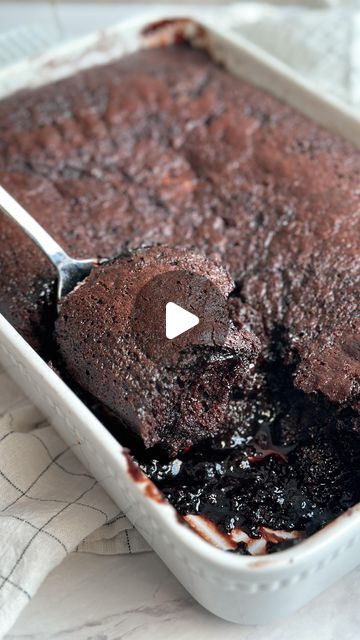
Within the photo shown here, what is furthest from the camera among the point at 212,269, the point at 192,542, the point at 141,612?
the point at 212,269

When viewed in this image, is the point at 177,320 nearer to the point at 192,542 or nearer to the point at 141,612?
the point at 192,542

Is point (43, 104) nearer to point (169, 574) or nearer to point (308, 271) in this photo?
point (308, 271)

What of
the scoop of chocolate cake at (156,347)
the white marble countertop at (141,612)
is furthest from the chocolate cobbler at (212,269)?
the white marble countertop at (141,612)

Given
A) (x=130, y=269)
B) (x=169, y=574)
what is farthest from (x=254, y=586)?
(x=130, y=269)

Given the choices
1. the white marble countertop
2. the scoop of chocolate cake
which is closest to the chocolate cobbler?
the scoop of chocolate cake

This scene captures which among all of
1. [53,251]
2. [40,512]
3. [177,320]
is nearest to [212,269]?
[177,320]

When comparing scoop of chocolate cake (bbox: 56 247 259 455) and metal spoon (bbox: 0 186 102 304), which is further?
metal spoon (bbox: 0 186 102 304)

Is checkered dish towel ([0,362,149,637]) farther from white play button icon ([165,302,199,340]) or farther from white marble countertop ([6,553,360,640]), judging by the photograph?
white play button icon ([165,302,199,340])
